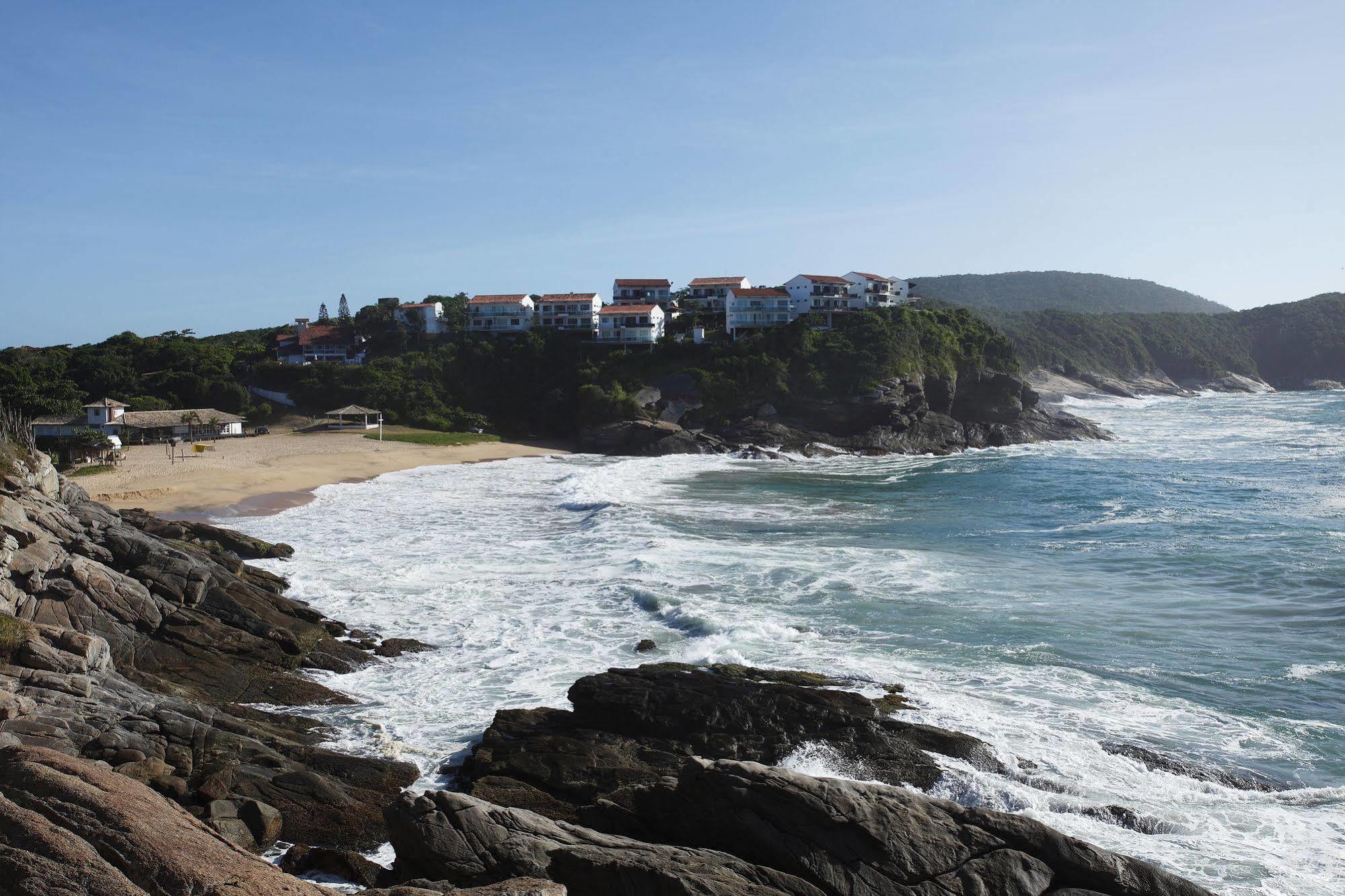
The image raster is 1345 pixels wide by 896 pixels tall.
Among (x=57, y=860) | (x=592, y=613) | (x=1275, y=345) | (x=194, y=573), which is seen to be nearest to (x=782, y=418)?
(x=592, y=613)

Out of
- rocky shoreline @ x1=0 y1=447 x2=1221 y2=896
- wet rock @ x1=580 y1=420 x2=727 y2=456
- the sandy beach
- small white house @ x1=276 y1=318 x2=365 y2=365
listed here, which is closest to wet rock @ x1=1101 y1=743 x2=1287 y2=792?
rocky shoreline @ x1=0 y1=447 x2=1221 y2=896

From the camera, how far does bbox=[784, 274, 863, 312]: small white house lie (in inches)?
3290

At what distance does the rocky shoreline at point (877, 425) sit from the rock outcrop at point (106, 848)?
52780 millimetres

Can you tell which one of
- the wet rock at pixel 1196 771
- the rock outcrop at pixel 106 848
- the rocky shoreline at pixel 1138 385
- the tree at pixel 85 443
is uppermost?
the rocky shoreline at pixel 1138 385

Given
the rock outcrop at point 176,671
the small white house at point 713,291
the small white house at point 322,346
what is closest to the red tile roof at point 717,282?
the small white house at point 713,291

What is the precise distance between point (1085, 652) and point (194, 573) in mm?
19514

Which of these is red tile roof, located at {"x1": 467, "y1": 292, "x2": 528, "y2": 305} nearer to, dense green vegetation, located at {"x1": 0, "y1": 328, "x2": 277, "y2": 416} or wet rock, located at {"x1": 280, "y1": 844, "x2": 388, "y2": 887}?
dense green vegetation, located at {"x1": 0, "y1": 328, "x2": 277, "y2": 416}

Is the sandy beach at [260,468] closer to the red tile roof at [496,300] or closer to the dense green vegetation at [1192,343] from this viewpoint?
the red tile roof at [496,300]

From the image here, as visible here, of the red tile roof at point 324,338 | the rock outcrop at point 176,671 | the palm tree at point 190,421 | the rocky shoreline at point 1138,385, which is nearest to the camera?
the rock outcrop at point 176,671

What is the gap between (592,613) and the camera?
882 inches

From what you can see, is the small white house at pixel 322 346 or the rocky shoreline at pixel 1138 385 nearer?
the small white house at pixel 322 346

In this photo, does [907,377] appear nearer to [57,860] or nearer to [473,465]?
[473,465]

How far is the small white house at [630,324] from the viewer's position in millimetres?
77562

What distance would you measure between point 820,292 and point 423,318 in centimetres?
3753
